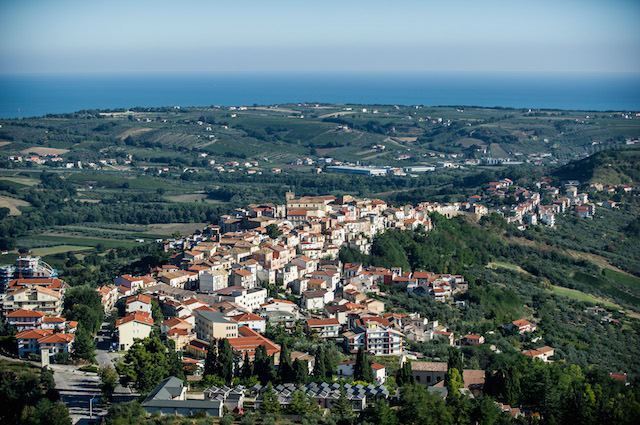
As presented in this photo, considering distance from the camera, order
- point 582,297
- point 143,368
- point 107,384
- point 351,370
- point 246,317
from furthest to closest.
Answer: point 582,297 → point 246,317 → point 351,370 → point 143,368 → point 107,384

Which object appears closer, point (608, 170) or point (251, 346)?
point (251, 346)

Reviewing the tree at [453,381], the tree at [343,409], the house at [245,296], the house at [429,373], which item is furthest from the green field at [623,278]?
the tree at [343,409]

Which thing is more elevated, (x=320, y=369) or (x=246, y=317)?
(x=246, y=317)

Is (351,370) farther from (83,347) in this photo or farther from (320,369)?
(83,347)

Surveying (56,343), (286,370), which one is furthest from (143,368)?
(56,343)

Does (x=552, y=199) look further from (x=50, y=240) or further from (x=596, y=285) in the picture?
(x=50, y=240)

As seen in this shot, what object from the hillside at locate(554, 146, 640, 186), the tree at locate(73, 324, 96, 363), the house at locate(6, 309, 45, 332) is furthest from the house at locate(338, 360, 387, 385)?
the hillside at locate(554, 146, 640, 186)

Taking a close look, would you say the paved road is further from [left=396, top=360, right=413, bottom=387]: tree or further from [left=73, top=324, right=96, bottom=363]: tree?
[left=396, top=360, right=413, bottom=387]: tree
